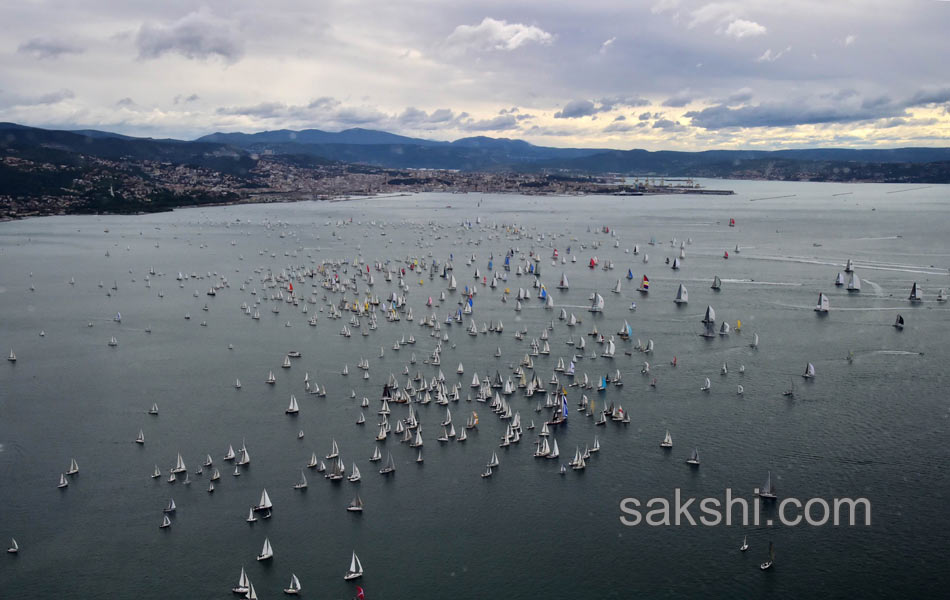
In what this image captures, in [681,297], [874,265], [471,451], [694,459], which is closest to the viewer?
[694,459]

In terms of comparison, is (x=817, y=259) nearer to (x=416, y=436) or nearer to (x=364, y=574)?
(x=416, y=436)

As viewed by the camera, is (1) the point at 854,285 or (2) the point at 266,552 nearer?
(2) the point at 266,552

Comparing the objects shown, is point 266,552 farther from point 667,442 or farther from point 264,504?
point 667,442

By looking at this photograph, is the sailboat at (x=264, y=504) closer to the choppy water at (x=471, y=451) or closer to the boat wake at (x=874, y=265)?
the choppy water at (x=471, y=451)

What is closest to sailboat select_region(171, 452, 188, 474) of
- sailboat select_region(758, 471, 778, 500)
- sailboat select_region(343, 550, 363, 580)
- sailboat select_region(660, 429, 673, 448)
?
sailboat select_region(343, 550, 363, 580)

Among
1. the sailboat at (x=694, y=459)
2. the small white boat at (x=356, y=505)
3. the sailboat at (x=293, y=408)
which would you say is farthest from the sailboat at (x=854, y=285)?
the small white boat at (x=356, y=505)

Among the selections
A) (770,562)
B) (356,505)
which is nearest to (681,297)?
(770,562)

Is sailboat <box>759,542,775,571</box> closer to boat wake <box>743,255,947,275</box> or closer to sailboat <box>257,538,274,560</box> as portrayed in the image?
sailboat <box>257,538,274,560</box>

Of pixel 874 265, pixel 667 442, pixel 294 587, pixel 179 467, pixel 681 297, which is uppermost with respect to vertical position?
pixel 874 265

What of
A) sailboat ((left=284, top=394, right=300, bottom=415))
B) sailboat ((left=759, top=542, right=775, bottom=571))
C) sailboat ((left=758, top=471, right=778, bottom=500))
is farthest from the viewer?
sailboat ((left=284, top=394, right=300, bottom=415))
